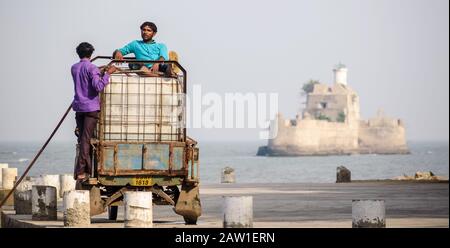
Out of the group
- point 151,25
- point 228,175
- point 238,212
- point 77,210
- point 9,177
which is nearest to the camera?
point 238,212

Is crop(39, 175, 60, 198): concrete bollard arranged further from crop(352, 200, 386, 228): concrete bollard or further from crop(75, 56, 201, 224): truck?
crop(352, 200, 386, 228): concrete bollard

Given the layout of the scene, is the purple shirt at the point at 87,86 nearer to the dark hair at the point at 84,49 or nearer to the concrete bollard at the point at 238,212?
the dark hair at the point at 84,49

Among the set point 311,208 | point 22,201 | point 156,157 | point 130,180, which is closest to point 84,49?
point 156,157

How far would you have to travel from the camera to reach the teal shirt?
850 inches

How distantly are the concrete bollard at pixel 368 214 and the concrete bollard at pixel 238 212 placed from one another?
1383 millimetres

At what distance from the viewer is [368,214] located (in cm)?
1905

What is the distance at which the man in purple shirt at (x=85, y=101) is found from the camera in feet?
67.8

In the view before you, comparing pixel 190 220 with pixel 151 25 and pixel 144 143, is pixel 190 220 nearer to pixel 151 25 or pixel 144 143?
pixel 144 143

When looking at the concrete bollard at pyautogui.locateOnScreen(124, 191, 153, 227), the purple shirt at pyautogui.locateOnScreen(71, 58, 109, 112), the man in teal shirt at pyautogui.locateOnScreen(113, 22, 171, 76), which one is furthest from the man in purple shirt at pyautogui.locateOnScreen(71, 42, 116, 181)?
the concrete bollard at pyautogui.locateOnScreen(124, 191, 153, 227)

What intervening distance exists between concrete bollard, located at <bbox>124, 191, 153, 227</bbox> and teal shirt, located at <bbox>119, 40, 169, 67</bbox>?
2.97m

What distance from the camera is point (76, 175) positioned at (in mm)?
21047

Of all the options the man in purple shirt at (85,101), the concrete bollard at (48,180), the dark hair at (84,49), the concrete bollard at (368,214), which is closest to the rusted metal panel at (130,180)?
the man in purple shirt at (85,101)

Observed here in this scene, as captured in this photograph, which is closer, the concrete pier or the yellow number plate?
the yellow number plate

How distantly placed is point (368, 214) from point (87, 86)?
179 inches
